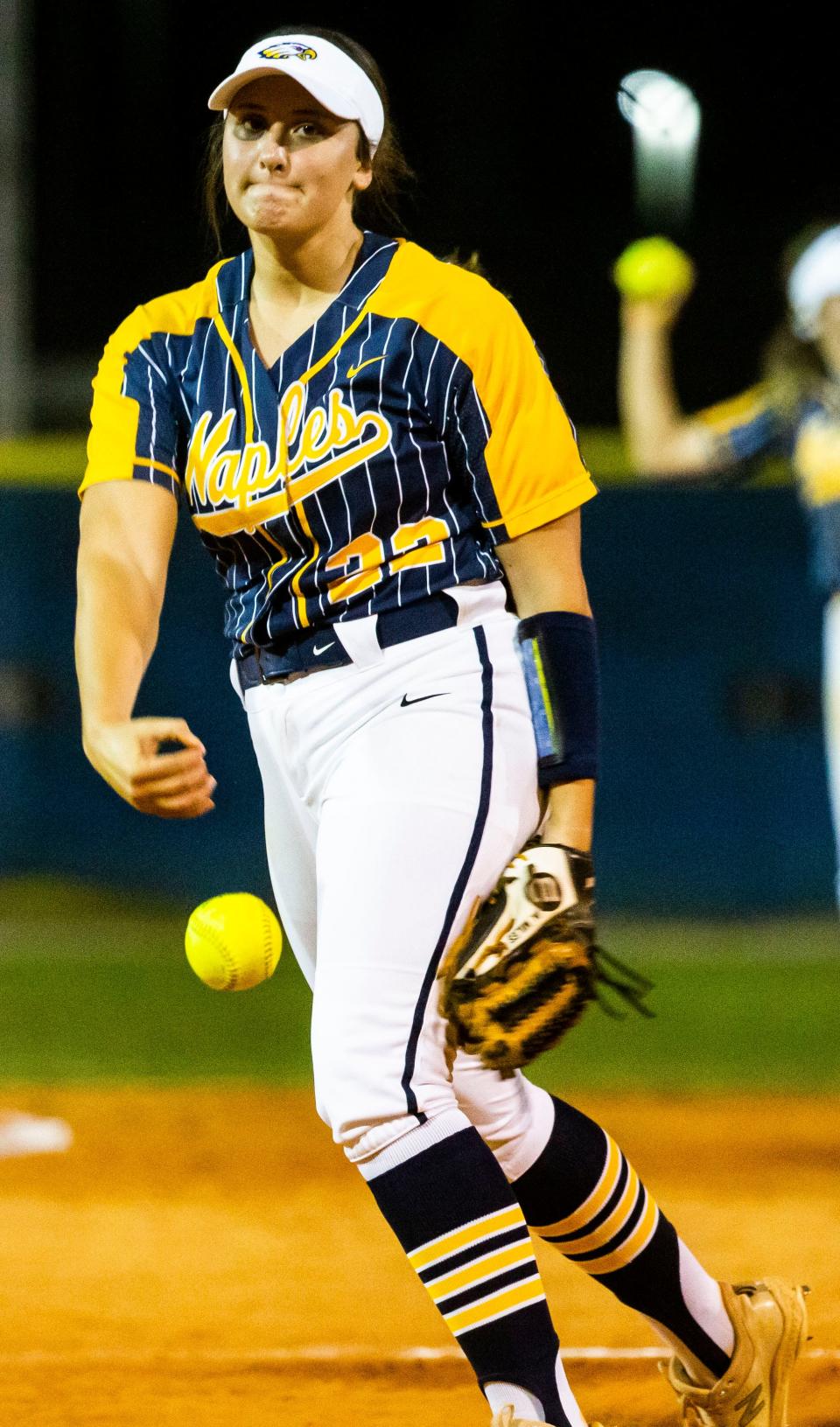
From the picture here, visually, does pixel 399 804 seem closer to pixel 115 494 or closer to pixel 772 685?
pixel 115 494

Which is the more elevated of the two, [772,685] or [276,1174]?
[772,685]

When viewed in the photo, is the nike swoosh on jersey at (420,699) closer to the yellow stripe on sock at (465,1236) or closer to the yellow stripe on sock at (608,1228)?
the yellow stripe on sock at (465,1236)

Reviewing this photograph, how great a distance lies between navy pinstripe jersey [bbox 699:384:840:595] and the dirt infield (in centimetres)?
157

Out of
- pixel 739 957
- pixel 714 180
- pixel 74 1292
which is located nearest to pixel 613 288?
pixel 714 180

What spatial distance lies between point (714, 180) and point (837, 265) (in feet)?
27.3

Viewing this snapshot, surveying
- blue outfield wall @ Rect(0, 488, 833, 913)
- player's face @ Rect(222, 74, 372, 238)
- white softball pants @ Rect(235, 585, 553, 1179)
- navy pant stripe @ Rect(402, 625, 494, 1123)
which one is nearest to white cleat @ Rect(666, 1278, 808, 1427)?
white softball pants @ Rect(235, 585, 553, 1179)

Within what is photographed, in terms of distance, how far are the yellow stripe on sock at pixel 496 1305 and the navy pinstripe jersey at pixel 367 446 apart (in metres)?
0.83

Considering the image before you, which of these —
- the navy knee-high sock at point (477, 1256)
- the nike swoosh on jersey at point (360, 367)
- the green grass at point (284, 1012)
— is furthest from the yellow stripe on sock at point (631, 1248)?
the green grass at point (284, 1012)

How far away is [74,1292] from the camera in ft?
10.5

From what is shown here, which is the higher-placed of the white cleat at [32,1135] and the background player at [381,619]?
the background player at [381,619]

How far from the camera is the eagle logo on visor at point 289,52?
208cm

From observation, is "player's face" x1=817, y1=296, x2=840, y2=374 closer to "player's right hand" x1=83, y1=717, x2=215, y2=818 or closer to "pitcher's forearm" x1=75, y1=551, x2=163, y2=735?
"pitcher's forearm" x1=75, y1=551, x2=163, y2=735

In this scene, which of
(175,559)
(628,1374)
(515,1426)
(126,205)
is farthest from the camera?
(126,205)

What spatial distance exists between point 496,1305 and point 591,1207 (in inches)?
12.3
